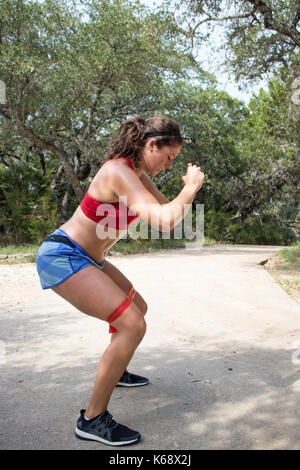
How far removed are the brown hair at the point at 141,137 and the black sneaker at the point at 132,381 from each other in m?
1.52

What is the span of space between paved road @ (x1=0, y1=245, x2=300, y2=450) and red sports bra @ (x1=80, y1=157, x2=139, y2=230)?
1.14 meters

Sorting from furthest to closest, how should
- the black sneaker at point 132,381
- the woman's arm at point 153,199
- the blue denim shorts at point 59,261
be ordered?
the black sneaker at point 132,381
the blue denim shorts at point 59,261
the woman's arm at point 153,199

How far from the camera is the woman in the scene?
2.22 meters

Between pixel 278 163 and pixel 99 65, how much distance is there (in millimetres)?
8521

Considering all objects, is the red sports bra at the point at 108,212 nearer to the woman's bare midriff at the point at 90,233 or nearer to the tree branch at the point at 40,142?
the woman's bare midriff at the point at 90,233

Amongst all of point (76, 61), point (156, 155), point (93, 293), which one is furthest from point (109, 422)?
point (76, 61)

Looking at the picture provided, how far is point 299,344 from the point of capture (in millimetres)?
4051

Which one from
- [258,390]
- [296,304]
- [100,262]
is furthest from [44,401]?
[296,304]

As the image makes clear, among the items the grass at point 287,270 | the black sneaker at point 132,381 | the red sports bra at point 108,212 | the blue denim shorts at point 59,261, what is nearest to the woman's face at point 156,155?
the red sports bra at point 108,212

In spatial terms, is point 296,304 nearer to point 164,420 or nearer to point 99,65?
point 164,420

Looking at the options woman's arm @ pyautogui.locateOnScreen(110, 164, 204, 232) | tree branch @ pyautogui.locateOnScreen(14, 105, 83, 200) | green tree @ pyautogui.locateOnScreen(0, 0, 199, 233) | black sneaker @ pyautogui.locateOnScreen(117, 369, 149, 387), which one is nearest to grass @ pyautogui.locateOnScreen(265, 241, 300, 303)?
black sneaker @ pyautogui.locateOnScreen(117, 369, 149, 387)

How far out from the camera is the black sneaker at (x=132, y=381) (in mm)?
3064

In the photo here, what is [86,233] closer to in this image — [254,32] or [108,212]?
[108,212]

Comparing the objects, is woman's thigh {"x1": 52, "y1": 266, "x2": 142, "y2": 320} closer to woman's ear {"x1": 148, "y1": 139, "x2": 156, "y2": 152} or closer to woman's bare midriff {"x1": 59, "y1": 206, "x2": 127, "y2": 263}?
woman's bare midriff {"x1": 59, "y1": 206, "x2": 127, "y2": 263}
